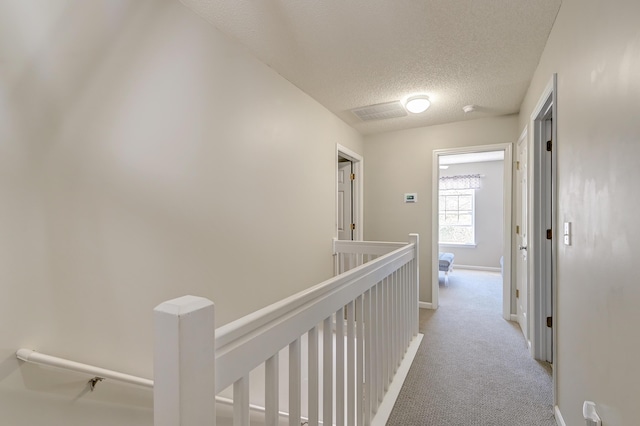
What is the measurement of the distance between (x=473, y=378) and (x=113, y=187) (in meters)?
2.69

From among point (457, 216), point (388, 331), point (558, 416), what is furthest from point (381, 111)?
point (457, 216)

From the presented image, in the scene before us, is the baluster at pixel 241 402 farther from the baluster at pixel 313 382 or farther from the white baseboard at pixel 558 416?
the white baseboard at pixel 558 416

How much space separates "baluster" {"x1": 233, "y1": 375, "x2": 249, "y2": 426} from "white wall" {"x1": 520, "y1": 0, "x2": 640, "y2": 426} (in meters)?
1.16

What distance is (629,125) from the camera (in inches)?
37.4

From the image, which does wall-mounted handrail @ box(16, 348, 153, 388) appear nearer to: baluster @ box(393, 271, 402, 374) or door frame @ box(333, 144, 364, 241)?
baluster @ box(393, 271, 402, 374)

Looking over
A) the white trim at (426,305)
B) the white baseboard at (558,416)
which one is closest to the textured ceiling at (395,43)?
the white baseboard at (558,416)

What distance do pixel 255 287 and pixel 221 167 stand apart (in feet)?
3.11

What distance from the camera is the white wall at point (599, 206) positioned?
93 cm

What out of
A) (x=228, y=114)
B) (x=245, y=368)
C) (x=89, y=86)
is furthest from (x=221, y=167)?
(x=245, y=368)

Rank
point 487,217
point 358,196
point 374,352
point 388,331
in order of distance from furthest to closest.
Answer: point 487,217 → point 358,196 → point 388,331 → point 374,352

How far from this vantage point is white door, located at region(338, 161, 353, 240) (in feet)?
13.5

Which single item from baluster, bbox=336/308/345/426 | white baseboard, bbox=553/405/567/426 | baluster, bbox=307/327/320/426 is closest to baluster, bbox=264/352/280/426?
baluster, bbox=307/327/320/426

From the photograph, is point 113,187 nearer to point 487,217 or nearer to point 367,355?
point 367,355

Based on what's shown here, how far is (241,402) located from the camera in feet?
2.40
